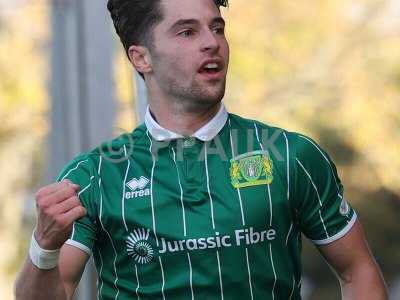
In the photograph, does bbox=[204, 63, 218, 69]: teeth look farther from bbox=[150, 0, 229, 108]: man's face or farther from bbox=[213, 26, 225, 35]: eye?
bbox=[213, 26, 225, 35]: eye

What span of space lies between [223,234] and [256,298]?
0.20 m

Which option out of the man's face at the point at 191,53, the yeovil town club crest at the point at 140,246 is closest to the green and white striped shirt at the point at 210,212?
the yeovil town club crest at the point at 140,246

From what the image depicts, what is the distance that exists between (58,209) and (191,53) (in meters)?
0.64

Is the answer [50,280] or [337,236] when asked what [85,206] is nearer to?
[50,280]

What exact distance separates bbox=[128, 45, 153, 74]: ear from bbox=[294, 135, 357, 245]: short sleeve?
0.54 metres

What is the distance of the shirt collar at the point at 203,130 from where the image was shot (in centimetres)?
273

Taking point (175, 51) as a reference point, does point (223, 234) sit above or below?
below

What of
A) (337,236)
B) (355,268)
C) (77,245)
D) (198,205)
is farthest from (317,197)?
(77,245)

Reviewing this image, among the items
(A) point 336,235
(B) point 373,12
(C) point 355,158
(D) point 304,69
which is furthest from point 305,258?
(A) point 336,235

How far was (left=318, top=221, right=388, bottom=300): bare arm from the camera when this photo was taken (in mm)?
2629

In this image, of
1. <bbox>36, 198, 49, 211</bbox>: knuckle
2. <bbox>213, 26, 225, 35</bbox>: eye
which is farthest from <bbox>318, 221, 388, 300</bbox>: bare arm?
<bbox>36, 198, 49, 211</bbox>: knuckle

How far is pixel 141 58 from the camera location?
9.57 feet

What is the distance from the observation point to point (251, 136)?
2734mm

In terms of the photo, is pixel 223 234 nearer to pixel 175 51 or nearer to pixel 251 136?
pixel 251 136
